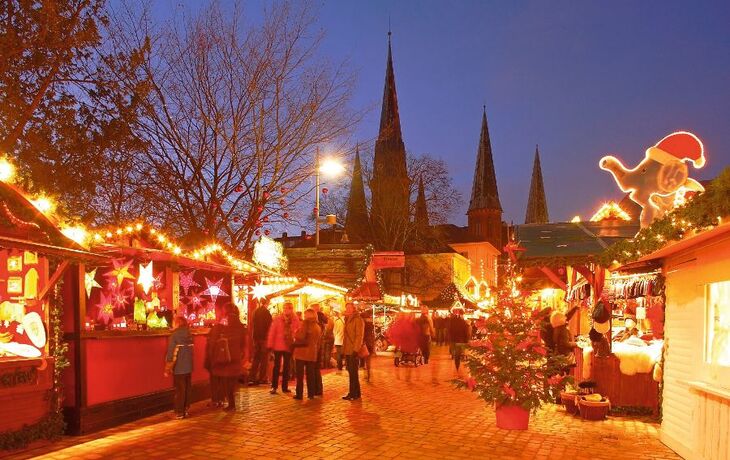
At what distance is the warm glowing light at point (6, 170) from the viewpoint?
7.85 m

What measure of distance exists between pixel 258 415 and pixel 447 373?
9551 millimetres

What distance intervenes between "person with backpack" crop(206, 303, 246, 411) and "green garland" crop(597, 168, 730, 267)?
257 inches

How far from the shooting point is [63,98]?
15.2 meters

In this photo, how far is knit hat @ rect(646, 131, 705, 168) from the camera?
10.4 meters

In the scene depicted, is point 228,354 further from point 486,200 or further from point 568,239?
point 486,200

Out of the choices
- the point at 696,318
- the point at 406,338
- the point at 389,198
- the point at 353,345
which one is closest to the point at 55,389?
the point at 353,345

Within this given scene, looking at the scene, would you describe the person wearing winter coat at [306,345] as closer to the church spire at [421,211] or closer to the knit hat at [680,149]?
the knit hat at [680,149]

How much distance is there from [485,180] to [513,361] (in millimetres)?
82824

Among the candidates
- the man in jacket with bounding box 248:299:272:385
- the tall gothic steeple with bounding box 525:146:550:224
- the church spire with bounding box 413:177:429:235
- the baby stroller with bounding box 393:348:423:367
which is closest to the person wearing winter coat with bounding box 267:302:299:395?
the man in jacket with bounding box 248:299:272:385

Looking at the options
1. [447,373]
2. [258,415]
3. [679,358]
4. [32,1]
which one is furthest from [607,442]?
[32,1]

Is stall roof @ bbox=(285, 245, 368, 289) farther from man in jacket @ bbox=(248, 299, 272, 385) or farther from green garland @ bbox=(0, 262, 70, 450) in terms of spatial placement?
green garland @ bbox=(0, 262, 70, 450)

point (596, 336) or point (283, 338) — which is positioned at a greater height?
point (596, 336)

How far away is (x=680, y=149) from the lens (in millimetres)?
10516

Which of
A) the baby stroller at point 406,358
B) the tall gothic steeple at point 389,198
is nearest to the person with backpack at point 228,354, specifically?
the baby stroller at point 406,358
